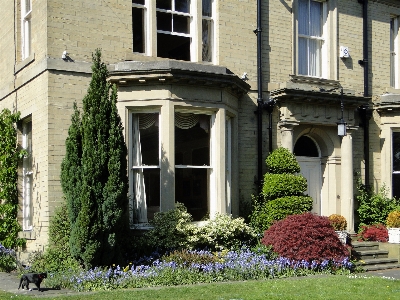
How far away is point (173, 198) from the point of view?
480 inches

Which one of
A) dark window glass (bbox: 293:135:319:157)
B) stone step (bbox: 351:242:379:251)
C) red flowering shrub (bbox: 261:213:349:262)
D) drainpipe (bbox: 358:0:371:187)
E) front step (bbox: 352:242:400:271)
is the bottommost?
front step (bbox: 352:242:400:271)

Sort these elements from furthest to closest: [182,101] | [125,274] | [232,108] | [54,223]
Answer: [232,108], [182,101], [54,223], [125,274]

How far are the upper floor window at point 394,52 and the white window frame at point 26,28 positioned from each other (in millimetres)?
9889

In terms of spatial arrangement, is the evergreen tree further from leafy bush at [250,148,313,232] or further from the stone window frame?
leafy bush at [250,148,313,232]

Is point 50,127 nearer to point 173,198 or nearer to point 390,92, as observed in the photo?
point 173,198

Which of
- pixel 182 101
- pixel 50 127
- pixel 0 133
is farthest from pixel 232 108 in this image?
pixel 0 133

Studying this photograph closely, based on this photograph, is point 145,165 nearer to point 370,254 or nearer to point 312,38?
point 370,254

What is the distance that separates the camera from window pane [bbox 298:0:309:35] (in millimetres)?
15375

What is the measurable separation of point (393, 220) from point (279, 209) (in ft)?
10.4

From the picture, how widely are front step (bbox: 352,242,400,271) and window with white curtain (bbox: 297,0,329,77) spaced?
4.48 m

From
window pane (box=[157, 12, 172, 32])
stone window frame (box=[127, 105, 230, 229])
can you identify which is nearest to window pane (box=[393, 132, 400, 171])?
stone window frame (box=[127, 105, 230, 229])

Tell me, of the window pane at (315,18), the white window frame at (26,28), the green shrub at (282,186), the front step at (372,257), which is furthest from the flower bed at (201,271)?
the window pane at (315,18)

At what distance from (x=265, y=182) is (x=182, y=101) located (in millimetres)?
2914

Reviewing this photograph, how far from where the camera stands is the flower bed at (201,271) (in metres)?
10.2
